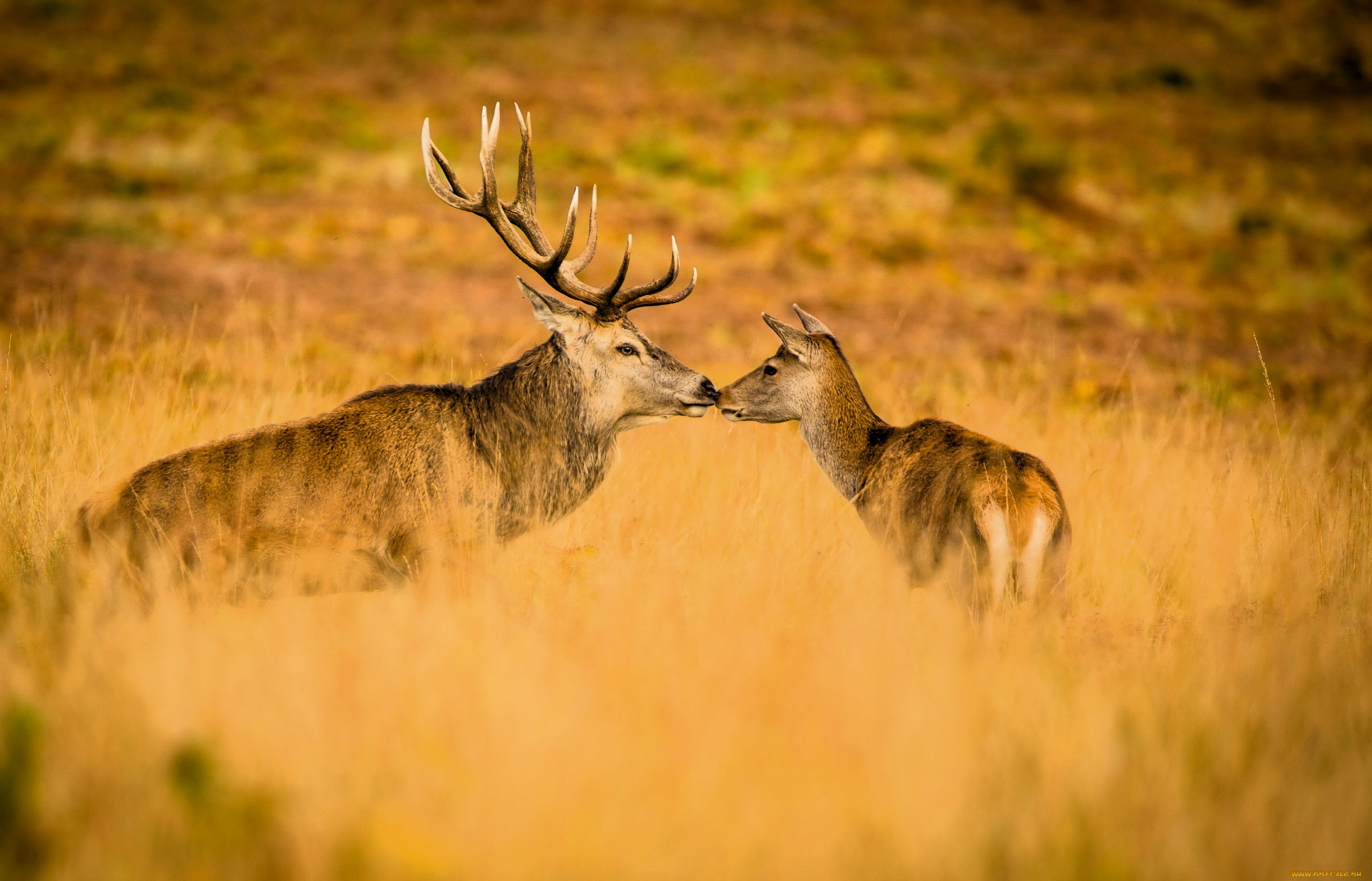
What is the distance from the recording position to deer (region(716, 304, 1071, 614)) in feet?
17.2

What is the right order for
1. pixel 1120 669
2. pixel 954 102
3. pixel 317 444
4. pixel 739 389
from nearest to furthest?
pixel 1120 669
pixel 317 444
pixel 739 389
pixel 954 102

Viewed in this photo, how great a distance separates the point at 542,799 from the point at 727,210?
21.6 m

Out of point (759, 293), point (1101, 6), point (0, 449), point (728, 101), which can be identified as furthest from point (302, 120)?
point (1101, 6)

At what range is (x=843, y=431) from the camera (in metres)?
7.12

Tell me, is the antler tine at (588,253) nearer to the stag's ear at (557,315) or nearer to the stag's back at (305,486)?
the stag's ear at (557,315)

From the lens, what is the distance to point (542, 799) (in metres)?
3.36

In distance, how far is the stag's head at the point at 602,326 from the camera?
6.25 meters

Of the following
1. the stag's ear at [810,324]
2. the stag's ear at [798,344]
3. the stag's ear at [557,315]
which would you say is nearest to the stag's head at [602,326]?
the stag's ear at [557,315]

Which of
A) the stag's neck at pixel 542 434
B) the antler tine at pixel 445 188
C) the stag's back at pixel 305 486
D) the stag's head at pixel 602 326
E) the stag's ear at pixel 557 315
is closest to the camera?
the stag's back at pixel 305 486

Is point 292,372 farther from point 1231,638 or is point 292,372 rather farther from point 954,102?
point 954,102

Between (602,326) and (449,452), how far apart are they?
1.17 metres

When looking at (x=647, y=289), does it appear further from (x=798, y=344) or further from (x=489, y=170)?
(x=798, y=344)

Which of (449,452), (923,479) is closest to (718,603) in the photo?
(923,479)

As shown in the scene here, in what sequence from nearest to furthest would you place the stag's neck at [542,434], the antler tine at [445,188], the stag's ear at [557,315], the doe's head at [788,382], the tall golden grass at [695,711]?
1. the tall golden grass at [695,711]
2. the stag's neck at [542,434]
3. the stag's ear at [557,315]
4. the antler tine at [445,188]
5. the doe's head at [788,382]
